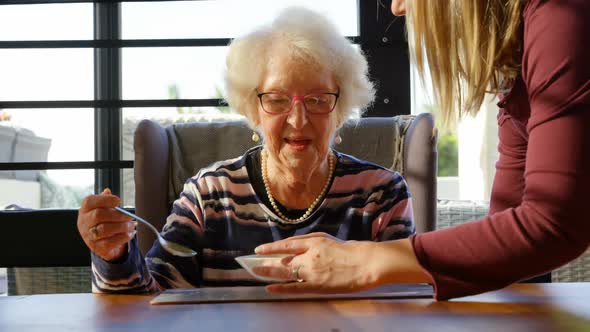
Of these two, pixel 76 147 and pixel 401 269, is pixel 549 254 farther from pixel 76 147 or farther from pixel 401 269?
pixel 76 147

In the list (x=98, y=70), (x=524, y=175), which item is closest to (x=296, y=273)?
(x=524, y=175)

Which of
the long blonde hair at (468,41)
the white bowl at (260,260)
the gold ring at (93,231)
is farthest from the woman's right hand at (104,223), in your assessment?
the long blonde hair at (468,41)

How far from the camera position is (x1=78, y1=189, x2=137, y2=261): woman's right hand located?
1236mm

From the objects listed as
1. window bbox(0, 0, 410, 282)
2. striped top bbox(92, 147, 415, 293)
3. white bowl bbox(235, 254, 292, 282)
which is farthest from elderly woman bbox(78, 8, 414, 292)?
window bbox(0, 0, 410, 282)

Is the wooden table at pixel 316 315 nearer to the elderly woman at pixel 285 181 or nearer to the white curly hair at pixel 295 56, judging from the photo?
the elderly woman at pixel 285 181

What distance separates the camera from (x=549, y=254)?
0.87m

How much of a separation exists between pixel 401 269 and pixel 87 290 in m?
2.07

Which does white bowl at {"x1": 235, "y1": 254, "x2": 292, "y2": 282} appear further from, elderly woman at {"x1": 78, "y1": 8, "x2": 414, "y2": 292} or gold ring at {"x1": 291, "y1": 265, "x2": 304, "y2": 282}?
elderly woman at {"x1": 78, "y1": 8, "x2": 414, "y2": 292}

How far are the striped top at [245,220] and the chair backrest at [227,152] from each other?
293mm

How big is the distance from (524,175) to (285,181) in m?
0.87

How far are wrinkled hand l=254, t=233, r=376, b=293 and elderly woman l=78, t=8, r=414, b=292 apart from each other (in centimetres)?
62

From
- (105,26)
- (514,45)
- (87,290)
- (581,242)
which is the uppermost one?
(105,26)

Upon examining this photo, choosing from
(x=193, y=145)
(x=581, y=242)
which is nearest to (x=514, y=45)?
(x=581, y=242)

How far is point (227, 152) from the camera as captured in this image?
2.15 m
